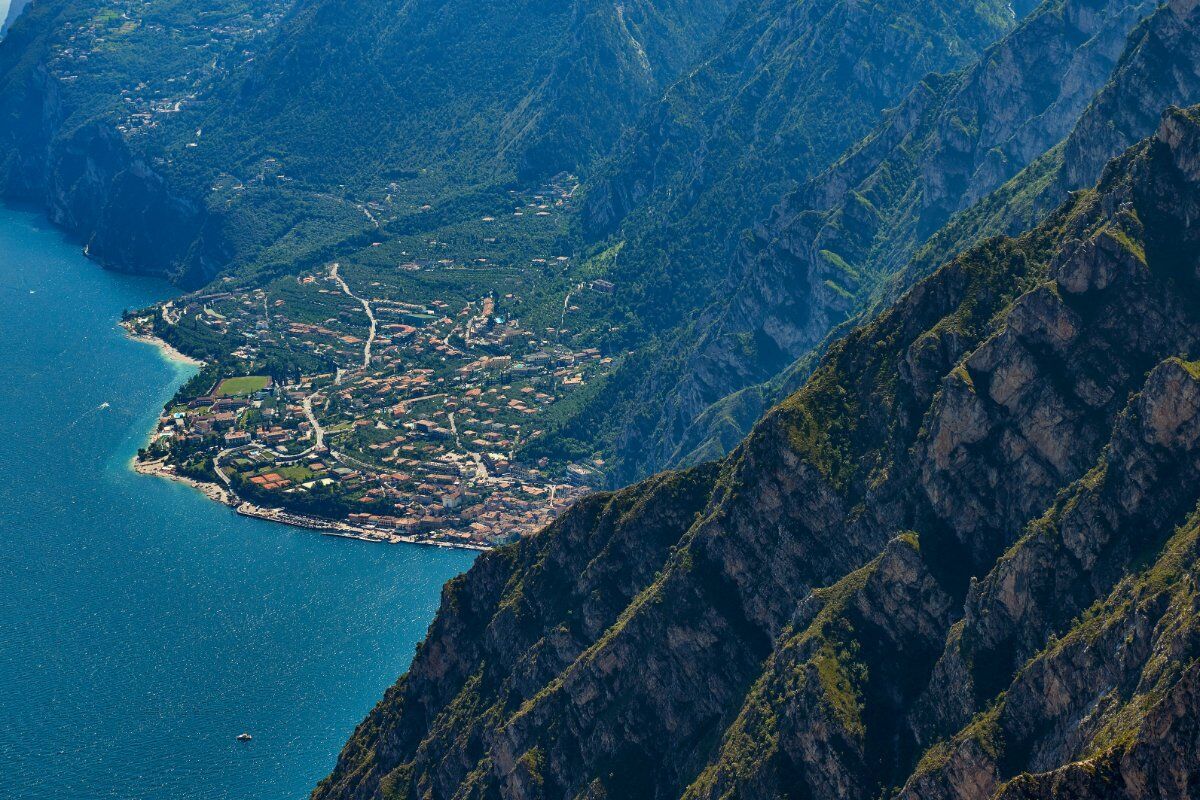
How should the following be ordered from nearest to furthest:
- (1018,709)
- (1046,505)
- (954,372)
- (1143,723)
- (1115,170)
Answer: (1143,723)
(1018,709)
(1046,505)
(954,372)
(1115,170)

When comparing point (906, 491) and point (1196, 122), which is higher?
point (1196, 122)

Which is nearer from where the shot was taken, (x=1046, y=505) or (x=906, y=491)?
(x=1046, y=505)

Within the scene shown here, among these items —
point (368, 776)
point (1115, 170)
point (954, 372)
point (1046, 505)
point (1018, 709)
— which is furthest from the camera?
point (368, 776)

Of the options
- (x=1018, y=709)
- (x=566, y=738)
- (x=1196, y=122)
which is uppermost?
(x=1196, y=122)

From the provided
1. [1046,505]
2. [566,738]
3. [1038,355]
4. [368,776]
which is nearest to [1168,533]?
[1046,505]

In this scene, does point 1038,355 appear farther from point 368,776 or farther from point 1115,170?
point 368,776

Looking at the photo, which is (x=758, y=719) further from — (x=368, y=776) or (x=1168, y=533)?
(x=368, y=776)

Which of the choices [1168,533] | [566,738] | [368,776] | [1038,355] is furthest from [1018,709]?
[368,776]
